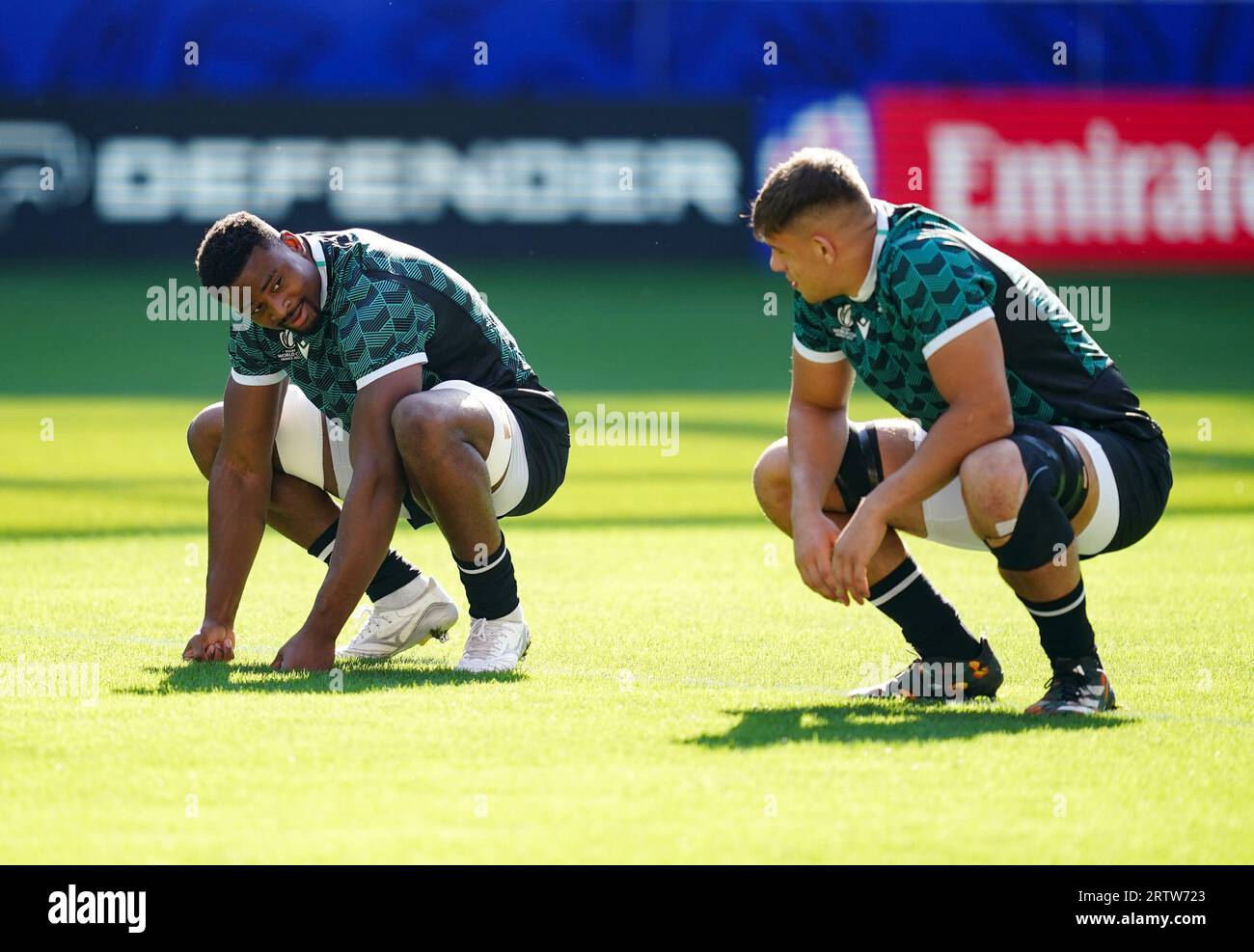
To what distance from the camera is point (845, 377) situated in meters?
4.98

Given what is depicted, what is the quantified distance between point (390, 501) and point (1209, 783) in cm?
226

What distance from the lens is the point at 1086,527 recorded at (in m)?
4.81

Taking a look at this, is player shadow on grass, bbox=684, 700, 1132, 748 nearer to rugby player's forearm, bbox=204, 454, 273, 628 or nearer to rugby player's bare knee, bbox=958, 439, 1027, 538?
rugby player's bare knee, bbox=958, 439, 1027, 538

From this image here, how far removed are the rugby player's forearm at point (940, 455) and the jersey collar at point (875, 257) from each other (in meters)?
0.36

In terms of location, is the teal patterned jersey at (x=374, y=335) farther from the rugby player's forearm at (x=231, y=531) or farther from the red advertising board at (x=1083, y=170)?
the red advertising board at (x=1083, y=170)

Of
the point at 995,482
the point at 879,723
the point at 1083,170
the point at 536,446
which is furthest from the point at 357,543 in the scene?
the point at 1083,170

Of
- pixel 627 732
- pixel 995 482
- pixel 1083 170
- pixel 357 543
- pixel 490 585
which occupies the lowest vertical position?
pixel 627 732

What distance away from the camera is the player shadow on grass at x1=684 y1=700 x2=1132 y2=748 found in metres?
4.45

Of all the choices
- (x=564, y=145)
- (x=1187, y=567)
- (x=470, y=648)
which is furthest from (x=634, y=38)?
(x=470, y=648)

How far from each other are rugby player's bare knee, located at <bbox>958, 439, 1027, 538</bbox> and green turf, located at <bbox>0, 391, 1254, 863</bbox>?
52 cm

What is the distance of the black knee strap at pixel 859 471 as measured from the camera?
5031 mm

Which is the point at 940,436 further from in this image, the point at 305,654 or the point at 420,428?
the point at 305,654

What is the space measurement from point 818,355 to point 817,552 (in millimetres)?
575

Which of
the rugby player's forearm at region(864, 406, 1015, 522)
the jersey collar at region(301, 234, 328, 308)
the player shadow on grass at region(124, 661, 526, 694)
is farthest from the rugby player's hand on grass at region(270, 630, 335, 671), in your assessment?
the rugby player's forearm at region(864, 406, 1015, 522)
